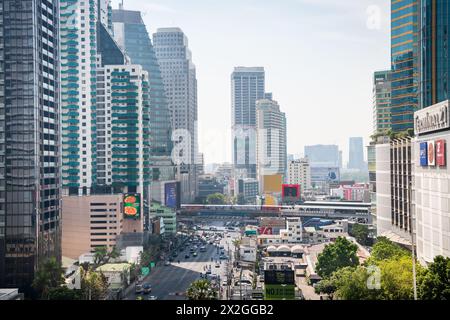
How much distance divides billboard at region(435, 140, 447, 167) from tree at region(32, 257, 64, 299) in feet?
27.8

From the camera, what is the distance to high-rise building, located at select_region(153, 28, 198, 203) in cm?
3547

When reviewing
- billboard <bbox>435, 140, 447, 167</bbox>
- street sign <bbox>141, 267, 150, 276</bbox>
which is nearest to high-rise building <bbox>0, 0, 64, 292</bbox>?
street sign <bbox>141, 267, 150, 276</bbox>

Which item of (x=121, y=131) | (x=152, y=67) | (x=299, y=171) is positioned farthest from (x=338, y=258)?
(x=299, y=171)

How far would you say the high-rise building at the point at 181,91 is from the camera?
116ft

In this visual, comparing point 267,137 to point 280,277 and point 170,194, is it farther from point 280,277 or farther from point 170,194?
point 280,277

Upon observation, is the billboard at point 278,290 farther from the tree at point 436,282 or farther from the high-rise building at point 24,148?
the high-rise building at point 24,148

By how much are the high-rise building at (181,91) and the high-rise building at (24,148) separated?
71.6 feet

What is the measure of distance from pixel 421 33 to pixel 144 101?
37.9ft

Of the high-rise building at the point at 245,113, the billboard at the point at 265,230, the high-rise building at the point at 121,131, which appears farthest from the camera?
the high-rise building at the point at 245,113

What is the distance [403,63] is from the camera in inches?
725

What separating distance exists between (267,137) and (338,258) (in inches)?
1107

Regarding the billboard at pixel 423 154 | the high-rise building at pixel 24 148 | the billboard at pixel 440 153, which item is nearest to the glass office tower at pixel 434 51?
the billboard at pixel 423 154
